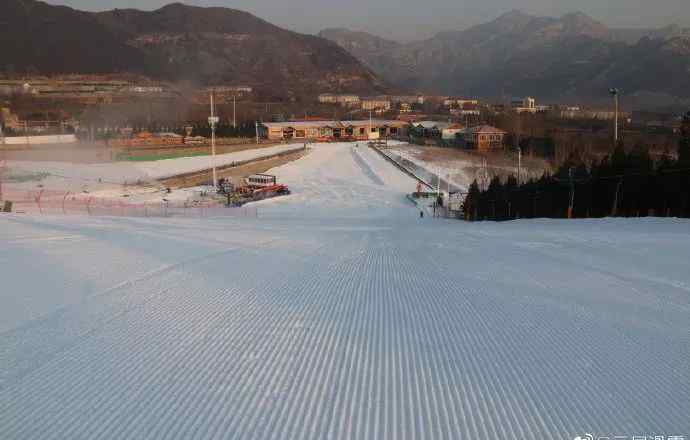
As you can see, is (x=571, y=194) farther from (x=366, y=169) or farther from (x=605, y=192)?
(x=366, y=169)

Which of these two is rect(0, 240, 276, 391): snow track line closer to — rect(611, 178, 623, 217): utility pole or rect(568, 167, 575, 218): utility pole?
rect(568, 167, 575, 218): utility pole

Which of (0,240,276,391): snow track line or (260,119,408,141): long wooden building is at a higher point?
(260,119,408,141): long wooden building

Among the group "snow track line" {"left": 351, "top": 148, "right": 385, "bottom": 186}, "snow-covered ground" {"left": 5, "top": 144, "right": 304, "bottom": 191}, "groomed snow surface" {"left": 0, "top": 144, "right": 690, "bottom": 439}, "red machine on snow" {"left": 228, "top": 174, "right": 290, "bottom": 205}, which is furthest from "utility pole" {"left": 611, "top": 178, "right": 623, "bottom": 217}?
"snow-covered ground" {"left": 5, "top": 144, "right": 304, "bottom": 191}

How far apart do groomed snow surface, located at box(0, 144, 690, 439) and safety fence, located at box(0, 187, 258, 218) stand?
12.5 feet

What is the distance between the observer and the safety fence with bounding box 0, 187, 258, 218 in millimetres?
9383

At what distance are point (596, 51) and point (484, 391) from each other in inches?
3057

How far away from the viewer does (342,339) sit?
2.93 m

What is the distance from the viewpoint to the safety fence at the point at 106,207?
369 inches

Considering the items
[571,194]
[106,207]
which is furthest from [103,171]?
[571,194]

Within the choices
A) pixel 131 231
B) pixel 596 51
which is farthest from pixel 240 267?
pixel 596 51

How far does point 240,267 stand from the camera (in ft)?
15.1

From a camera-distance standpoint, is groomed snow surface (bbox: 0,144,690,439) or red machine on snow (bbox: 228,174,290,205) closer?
groomed snow surface (bbox: 0,144,690,439)

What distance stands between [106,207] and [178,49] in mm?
44263

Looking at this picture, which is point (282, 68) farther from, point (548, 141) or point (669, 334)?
point (669, 334)
